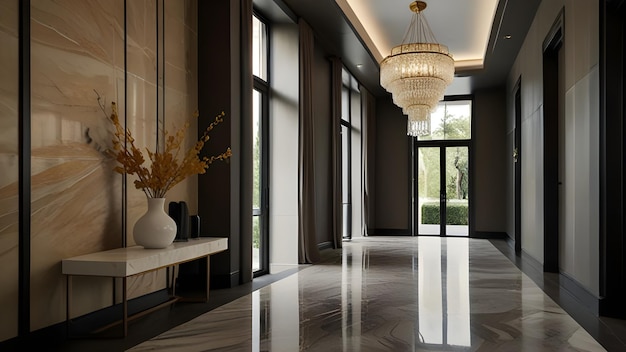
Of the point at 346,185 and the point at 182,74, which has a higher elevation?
the point at 182,74

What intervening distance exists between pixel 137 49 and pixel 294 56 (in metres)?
3.58

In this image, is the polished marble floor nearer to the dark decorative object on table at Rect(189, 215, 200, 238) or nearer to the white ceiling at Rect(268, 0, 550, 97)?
the dark decorative object on table at Rect(189, 215, 200, 238)

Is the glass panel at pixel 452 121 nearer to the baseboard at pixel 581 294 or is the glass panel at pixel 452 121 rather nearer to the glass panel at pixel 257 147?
the glass panel at pixel 257 147

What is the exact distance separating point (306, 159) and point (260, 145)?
2.67 ft

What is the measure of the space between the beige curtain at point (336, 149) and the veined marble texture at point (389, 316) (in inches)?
104

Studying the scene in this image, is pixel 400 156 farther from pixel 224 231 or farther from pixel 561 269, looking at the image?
pixel 224 231

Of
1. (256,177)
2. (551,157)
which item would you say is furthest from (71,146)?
(551,157)

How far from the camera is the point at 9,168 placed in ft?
11.1

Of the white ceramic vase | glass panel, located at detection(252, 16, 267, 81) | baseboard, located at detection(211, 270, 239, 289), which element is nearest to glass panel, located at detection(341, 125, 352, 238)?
glass panel, located at detection(252, 16, 267, 81)

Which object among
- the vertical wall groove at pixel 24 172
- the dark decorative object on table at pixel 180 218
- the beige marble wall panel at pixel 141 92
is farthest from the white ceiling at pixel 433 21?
the vertical wall groove at pixel 24 172

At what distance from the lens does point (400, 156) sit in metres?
14.5

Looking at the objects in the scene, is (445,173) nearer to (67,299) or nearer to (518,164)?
(518,164)

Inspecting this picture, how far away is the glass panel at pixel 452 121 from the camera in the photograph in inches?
550

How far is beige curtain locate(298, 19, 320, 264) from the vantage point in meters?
8.04
